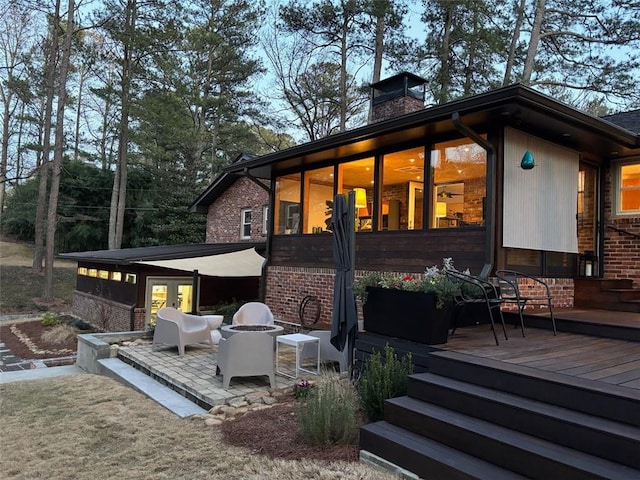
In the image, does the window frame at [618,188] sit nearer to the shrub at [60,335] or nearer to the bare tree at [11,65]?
the shrub at [60,335]

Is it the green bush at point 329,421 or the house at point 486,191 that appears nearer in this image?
the green bush at point 329,421

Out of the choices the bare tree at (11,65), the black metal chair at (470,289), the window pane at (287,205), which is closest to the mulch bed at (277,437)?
the black metal chair at (470,289)

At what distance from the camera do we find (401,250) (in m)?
6.93

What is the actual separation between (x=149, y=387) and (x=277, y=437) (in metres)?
2.55

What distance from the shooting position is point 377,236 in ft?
24.2

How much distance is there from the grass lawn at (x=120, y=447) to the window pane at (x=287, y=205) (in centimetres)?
473

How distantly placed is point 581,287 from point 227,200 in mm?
11339

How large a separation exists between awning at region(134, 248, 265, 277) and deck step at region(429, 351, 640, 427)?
23.1ft

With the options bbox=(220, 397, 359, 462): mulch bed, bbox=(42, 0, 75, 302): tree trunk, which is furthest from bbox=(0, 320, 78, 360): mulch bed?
bbox=(220, 397, 359, 462): mulch bed

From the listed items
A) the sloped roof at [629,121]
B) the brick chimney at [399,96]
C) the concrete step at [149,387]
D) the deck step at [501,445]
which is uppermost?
the brick chimney at [399,96]

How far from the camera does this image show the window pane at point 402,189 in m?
6.79

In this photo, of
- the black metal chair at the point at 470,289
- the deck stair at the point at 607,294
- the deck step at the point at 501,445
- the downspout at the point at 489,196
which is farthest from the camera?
the deck stair at the point at 607,294

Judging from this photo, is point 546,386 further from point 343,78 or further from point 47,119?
point 47,119

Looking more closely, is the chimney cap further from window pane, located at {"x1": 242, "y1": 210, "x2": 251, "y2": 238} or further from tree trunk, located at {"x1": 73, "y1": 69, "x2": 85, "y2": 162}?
tree trunk, located at {"x1": 73, "y1": 69, "x2": 85, "y2": 162}
